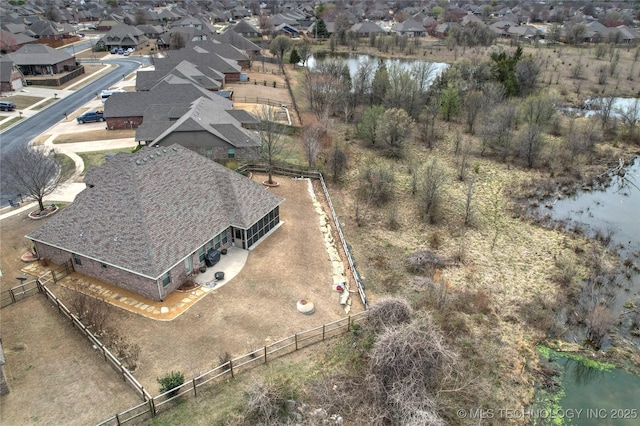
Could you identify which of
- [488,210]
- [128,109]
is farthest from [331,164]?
→ [128,109]

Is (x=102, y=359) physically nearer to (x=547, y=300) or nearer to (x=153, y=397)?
(x=153, y=397)

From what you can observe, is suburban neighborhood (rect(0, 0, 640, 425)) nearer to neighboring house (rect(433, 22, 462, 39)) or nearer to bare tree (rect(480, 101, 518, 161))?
bare tree (rect(480, 101, 518, 161))

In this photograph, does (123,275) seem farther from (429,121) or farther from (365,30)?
(365,30)

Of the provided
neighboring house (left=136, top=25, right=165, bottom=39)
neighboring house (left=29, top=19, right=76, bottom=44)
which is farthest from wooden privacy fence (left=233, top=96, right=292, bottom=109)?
neighboring house (left=29, top=19, right=76, bottom=44)

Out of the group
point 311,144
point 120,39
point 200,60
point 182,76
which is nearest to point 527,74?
point 311,144

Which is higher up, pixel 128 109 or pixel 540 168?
pixel 128 109

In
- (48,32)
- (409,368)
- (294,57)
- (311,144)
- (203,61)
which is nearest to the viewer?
(409,368)
